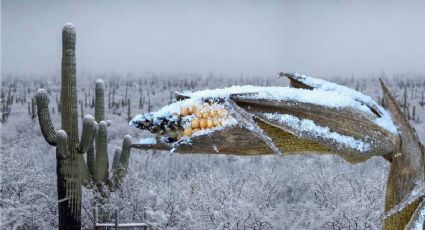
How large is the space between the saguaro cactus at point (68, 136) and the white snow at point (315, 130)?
418cm

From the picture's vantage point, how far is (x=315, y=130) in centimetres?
116

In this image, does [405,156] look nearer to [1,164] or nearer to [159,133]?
[159,133]

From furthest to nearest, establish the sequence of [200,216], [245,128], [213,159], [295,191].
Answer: [213,159]
[295,191]
[200,216]
[245,128]

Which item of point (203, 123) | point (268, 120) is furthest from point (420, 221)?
point (203, 123)

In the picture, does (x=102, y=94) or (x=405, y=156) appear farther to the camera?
(x=102, y=94)

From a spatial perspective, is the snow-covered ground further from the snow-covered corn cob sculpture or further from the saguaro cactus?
the snow-covered corn cob sculpture

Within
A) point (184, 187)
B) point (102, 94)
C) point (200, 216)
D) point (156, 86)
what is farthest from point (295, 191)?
point (156, 86)

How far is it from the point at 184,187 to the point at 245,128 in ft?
21.2

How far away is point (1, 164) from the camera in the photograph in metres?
7.78

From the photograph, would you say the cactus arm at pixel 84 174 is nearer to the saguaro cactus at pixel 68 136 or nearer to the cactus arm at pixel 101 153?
the cactus arm at pixel 101 153

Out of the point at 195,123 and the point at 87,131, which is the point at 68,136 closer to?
the point at 87,131

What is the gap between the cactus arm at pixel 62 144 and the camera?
5.23m

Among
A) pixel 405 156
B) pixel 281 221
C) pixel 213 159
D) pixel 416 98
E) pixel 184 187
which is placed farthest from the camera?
pixel 416 98

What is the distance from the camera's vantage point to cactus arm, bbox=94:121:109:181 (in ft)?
20.4
